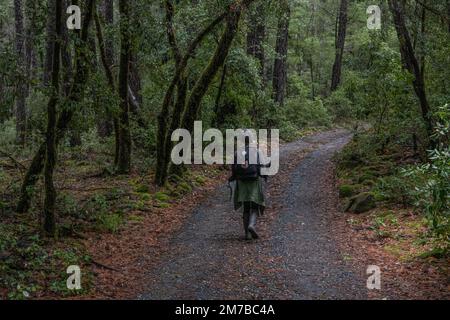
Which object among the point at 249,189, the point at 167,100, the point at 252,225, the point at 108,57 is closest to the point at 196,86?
the point at 167,100

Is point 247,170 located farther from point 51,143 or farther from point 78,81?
point 51,143

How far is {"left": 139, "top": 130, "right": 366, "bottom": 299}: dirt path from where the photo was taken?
7398 mm

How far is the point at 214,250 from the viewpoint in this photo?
942cm

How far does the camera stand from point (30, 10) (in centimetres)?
965

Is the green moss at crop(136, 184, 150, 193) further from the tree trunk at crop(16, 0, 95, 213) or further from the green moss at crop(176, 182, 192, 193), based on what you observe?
the tree trunk at crop(16, 0, 95, 213)

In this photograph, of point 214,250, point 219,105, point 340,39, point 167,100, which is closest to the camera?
point 214,250

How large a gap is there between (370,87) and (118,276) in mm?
12187

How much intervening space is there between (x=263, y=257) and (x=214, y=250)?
981 millimetres

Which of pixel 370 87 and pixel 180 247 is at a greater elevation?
pixel 370 87

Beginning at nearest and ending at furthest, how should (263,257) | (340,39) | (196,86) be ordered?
(263,257) < (196,86) < (340,39)

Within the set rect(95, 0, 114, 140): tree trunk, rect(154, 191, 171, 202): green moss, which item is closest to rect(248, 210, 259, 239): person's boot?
rect(95, 0, 114, 140): tree trunk
